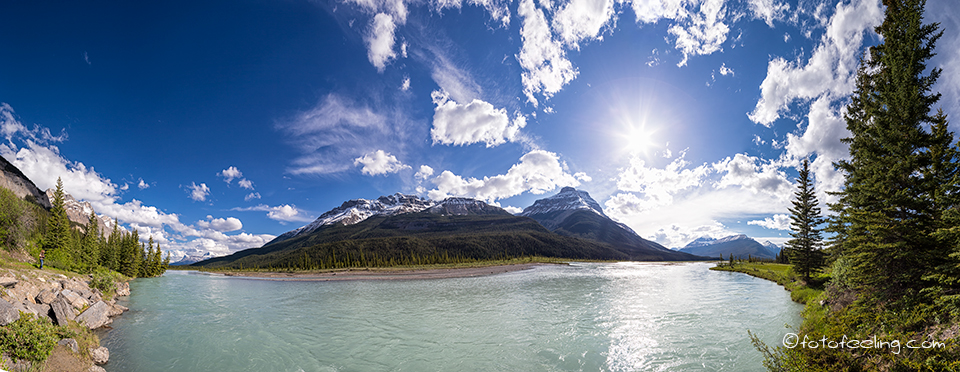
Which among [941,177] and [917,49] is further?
[917,49]

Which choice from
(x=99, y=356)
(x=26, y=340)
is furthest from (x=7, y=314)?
(x=99, y=356)

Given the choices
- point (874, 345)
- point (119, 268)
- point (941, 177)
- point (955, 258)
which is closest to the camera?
point (874, 345)

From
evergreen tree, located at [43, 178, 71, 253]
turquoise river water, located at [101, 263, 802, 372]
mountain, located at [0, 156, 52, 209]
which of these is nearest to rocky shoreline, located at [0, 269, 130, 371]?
turquoise river water, located at [101, 263, 802, 372]

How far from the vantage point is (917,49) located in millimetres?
13914

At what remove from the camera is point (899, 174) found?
41.8 ft

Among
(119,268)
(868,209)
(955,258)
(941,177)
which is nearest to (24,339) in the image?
(955,258)

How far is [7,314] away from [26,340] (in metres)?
1.99

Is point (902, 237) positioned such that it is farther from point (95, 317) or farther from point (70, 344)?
point (95, 317)

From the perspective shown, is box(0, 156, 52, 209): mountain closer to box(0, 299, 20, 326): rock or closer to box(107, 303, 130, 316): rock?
box(107, 303, 130, 316): rock

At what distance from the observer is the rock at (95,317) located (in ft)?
64.4

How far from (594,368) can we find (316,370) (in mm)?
13022

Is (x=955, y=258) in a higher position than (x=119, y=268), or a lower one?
higher

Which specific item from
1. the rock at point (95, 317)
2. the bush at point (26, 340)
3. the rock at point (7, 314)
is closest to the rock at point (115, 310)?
the rock at point (95, 317)

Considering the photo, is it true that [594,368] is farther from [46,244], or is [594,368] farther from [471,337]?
[46,244]
